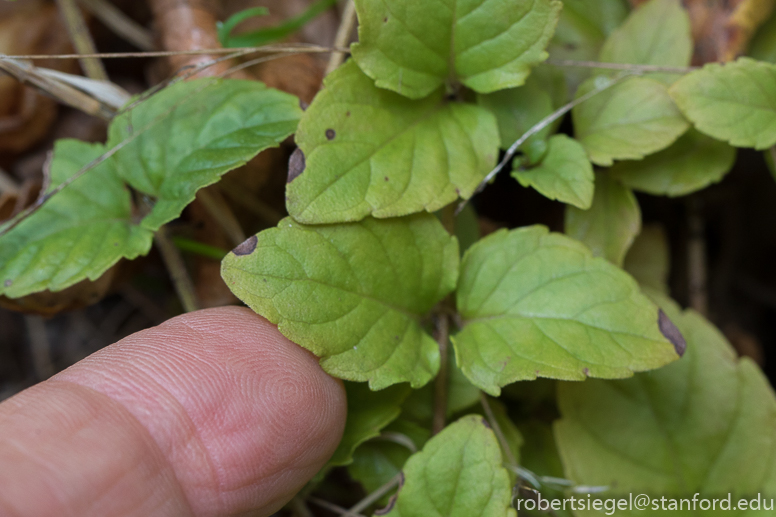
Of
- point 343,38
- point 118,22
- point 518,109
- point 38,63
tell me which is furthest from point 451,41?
point 38,63

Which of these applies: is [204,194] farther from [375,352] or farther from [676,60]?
[676,60]

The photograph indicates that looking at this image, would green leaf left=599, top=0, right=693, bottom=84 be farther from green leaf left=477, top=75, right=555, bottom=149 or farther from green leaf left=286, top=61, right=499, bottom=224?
green leaf left=286, top=61, right=499, bottom=224

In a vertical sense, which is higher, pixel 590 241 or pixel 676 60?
pixel 676 60

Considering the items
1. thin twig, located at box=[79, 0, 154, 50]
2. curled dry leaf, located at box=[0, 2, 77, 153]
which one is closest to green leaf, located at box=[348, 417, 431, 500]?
thin twig, located at box=[79, 0, 154, 50]

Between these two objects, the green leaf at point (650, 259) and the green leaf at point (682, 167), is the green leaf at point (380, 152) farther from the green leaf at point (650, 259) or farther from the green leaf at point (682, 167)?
the green leaf at point (650, 259)

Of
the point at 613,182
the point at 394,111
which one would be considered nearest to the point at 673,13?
the point at 613,182

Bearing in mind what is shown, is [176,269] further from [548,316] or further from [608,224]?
[608,224]

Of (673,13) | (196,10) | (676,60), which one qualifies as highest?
(196,10)
